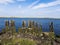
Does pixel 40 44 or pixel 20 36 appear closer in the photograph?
pixel 40 44

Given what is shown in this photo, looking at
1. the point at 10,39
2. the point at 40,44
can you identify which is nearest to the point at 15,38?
the point at 10,39

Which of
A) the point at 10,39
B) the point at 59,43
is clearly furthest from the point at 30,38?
the point at 59,43

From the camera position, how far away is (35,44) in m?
12.0

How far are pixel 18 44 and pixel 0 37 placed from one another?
2185 mm

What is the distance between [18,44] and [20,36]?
130cm

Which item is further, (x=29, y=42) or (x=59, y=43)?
(x=59, y=43)

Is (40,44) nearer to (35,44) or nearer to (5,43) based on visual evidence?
(35,44)

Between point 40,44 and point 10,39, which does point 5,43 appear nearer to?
point 10,39

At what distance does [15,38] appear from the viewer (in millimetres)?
12719

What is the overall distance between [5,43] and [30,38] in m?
2.01

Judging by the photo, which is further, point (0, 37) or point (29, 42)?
point (0, 37)

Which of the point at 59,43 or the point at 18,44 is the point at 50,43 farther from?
the point at 18,44

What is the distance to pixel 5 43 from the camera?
12.4 meters

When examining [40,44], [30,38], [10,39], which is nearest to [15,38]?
[10,39]
